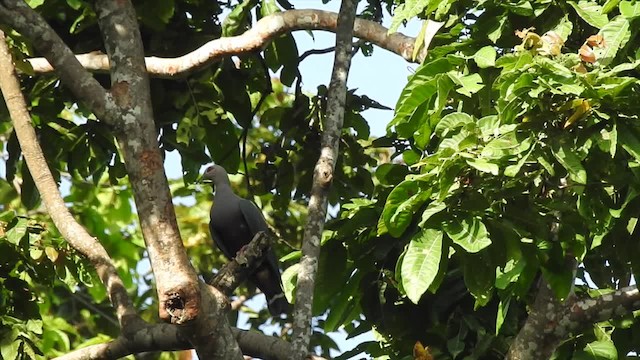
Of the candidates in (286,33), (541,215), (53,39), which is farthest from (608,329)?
(53,39)

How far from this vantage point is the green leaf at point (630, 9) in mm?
3686

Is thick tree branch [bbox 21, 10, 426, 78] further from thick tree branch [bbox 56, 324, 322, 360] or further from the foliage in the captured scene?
thick tree branch [bbox 56, 324, 322, 360]

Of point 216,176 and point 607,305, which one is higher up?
point 216,176

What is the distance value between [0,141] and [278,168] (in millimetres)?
4263

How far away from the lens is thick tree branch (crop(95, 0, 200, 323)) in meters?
4.01

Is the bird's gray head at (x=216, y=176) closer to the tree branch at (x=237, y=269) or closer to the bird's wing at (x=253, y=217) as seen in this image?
the bird's wing at (x=253, y=217)

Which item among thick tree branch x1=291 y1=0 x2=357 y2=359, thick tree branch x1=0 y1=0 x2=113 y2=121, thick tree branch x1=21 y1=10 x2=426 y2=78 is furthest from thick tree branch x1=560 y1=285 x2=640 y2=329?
thick tree branch x1=0 y1=0 x2=113 y2=121

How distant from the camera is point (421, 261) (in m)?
3.61

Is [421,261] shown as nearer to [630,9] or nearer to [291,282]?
[630,9]

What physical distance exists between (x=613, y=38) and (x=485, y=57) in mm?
429

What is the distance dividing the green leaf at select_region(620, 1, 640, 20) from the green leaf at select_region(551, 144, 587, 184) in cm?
52

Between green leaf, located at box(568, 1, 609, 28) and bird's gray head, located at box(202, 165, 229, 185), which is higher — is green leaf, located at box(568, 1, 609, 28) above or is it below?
below

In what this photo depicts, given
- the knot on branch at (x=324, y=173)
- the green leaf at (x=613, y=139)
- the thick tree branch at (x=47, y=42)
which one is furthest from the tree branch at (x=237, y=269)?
the green leaf at (x=613, y=139)

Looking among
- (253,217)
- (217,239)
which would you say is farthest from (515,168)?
(217,239)
